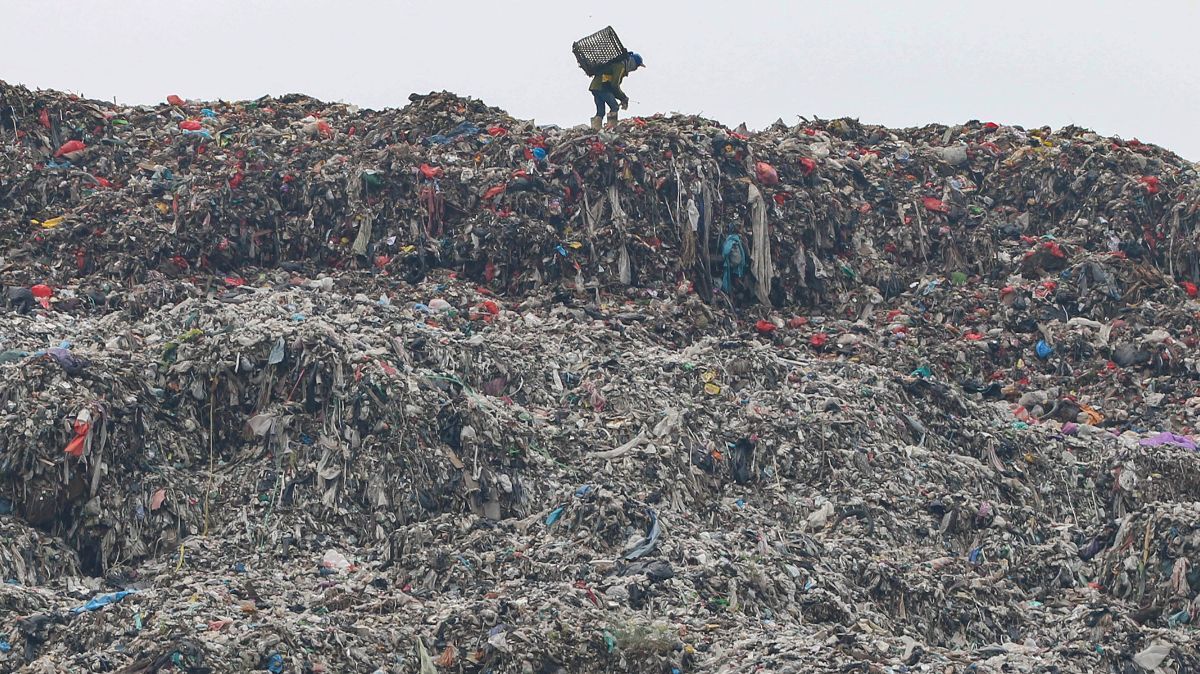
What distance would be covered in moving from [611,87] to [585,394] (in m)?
4.41

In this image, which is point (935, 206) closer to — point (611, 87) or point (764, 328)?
point (764, 328)

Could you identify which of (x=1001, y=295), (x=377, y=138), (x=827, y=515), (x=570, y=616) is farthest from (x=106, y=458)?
(x=1001, y=295)

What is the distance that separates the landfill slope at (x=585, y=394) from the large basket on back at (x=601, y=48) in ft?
2.22

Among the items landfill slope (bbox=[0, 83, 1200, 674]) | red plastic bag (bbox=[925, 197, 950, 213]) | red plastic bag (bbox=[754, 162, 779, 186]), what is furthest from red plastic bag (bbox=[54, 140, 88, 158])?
red plastic bag (bbox=[925, 197, 950, 213])

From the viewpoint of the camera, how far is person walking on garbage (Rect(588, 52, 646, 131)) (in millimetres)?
14852

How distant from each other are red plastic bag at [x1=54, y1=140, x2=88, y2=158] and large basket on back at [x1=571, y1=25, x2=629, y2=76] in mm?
4547

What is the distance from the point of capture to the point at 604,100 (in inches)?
599

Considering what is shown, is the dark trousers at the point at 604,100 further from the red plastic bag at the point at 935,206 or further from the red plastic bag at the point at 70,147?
the red plastic bag at the point at 70,147

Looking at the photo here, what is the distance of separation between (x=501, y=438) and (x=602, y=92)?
554cm

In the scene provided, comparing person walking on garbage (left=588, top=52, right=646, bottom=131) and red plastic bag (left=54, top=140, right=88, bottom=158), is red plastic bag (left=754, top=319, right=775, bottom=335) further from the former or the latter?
red plastic bag (left=54, top=140, right=88, bottom=158)

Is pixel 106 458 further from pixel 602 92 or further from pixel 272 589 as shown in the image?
pixel 602 92

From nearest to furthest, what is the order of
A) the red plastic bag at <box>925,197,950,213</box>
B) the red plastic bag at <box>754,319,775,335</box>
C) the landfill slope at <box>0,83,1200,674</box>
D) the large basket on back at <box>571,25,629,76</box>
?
the landfill slope at <box>0,83,1200,674</box>
the red plastic bag at <box>754,319,775,335</box>
the large basket on back at <box>571,25,629,76</box>
the red plastic bag at <box>925,197,950,213</box>

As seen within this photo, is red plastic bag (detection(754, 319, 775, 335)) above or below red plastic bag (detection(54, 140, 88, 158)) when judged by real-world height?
below

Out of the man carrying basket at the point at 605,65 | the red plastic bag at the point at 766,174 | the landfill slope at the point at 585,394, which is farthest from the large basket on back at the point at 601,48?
the red plastic bag at the point at 766,174
